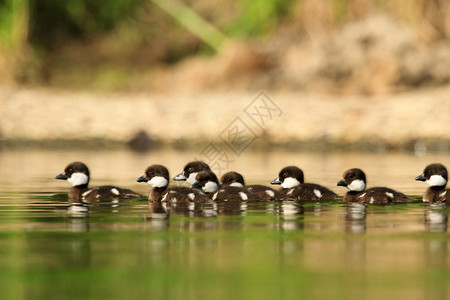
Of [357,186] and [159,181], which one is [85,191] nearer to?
[159,181]

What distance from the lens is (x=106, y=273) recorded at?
524 cm

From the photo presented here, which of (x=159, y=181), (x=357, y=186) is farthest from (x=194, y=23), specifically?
(x=357, y=186)

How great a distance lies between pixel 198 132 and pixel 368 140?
3198mm

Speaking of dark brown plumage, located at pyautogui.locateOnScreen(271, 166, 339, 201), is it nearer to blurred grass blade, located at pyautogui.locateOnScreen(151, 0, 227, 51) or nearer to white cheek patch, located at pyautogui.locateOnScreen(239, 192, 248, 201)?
white cheek patch, located at pyautogui.locateOnScreen(239, 192, 248, 201)

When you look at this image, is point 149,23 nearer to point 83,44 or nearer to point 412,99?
point 83,44

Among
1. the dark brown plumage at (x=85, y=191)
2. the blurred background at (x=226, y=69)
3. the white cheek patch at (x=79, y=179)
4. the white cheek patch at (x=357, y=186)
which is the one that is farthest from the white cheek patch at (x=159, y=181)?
the blurred background at (x=226, y=69)

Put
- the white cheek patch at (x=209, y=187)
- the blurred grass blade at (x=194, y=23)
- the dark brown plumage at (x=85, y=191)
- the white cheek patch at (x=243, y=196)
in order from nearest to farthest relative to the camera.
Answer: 1. the white cheek patch at (x=243, y=196)
2. the dark brown plumage at (x=85, y=191)
3. the white cheek patch at (x=209, y=187)
4. the blurred grass blade at (x=194, y=23)

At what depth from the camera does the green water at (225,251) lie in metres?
4.82

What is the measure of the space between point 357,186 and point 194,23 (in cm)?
1379

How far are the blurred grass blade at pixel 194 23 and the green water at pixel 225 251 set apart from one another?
13223mm

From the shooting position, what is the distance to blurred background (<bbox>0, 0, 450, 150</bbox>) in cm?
1844

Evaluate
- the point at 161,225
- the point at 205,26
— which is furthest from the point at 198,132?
the point at 161,225

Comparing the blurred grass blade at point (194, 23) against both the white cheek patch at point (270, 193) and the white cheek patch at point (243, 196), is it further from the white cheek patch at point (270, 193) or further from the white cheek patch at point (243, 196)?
the white cheek patch at point (243, 196)

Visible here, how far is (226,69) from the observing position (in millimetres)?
20938
